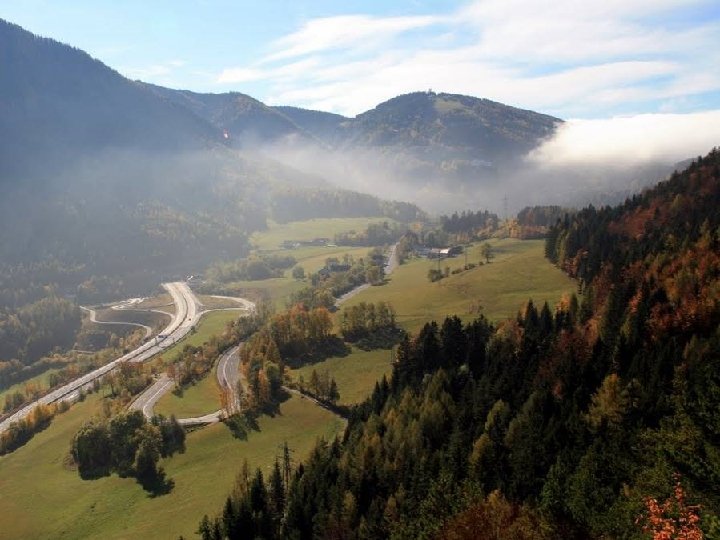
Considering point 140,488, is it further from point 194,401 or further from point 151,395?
point 151,395

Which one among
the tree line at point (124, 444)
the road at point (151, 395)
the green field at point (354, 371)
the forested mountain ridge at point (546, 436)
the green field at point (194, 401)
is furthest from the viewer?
the road at point (151, 395)

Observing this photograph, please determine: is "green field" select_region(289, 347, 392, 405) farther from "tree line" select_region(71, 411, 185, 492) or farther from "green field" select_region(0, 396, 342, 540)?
"tree line" select_region(71, 411, 185, 492)

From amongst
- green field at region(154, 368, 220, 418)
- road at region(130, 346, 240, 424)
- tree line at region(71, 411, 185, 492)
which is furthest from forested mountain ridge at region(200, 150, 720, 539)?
green field at region(154, 368, 220, 418)

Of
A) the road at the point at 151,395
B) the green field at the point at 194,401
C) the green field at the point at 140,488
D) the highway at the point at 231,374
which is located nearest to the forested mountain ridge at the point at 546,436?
the green field at the point at 140,488

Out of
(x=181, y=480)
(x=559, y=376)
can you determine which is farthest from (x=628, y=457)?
(x=181, y=480)

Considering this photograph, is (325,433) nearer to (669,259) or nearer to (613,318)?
(613,318)

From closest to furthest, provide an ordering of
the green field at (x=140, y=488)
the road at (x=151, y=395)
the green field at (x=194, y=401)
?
1. the green field at (x=140, y=488)
2. the green field at (x=194, y=401)
3. the road at (x=151, y=395)

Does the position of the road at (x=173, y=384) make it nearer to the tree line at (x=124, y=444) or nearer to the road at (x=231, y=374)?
the road at (x=231, y=374)
